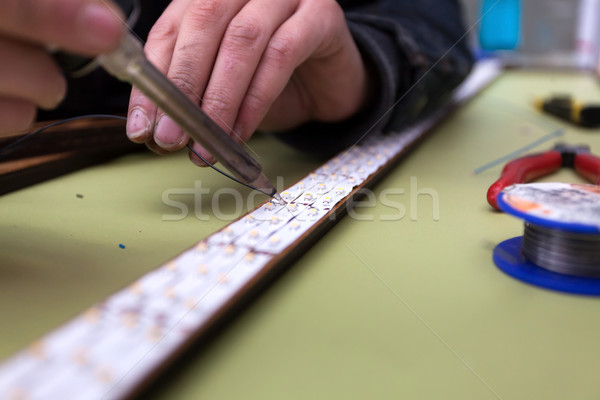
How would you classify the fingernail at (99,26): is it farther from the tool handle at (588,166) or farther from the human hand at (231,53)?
the tool handle at (588,166)

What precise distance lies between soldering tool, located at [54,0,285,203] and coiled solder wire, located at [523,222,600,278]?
24cm

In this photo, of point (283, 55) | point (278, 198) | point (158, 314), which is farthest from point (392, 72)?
point (158, 314)

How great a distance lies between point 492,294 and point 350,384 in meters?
0.15

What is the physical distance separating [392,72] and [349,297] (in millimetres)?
532

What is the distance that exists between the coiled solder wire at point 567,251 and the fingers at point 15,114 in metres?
0.40

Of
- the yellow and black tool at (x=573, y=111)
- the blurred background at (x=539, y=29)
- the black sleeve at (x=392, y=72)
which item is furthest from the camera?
the blurred background at (x=539, y=29)

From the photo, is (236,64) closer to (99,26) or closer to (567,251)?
(99,26)

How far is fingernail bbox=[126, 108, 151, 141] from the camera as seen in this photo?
20.2 inches

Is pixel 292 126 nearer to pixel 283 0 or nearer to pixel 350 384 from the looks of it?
pixel 283 0

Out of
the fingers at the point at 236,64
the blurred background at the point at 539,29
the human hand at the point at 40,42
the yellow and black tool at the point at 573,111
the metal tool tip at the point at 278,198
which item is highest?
the human hand at the point at 40,42

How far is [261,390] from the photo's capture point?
271mm

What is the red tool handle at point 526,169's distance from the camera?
0.53 meters

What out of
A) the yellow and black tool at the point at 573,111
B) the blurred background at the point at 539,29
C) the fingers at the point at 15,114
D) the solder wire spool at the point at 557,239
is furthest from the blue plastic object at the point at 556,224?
the blurred background at the point at 539,29

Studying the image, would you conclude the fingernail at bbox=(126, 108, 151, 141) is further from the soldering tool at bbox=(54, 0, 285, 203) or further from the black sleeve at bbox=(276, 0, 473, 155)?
the black sleeve at bbox=(276, 0, 473, 155)
